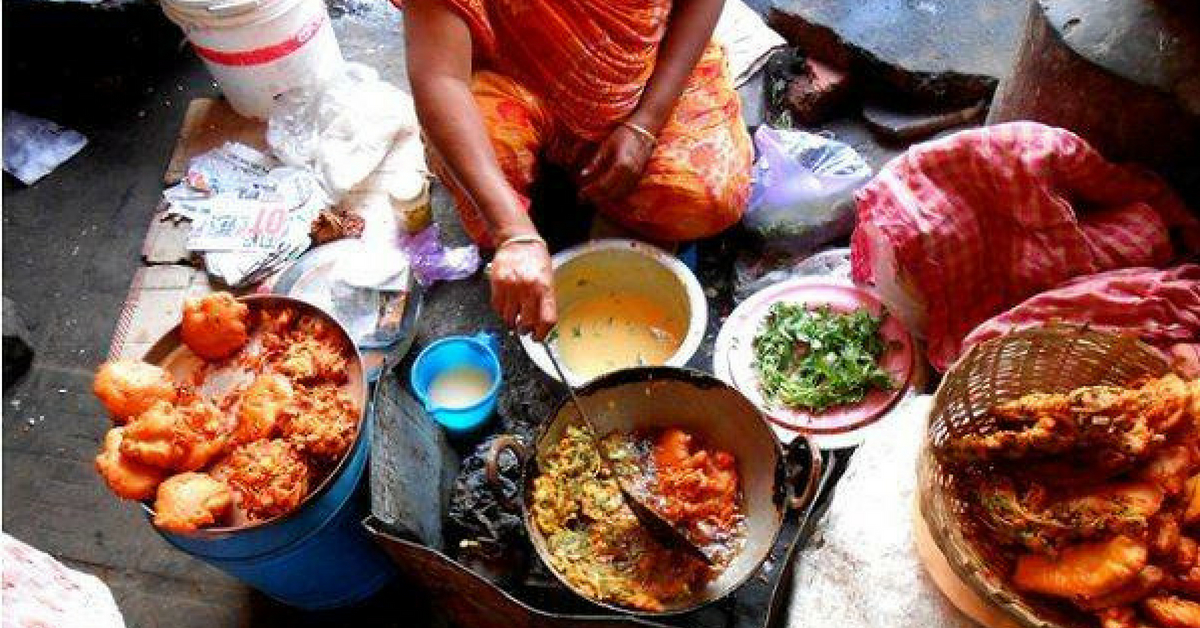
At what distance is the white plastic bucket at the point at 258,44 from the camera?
320 cm

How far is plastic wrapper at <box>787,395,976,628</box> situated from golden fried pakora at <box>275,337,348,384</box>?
1.24 m

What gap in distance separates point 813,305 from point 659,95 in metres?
0.77

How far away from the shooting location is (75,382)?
3191mm

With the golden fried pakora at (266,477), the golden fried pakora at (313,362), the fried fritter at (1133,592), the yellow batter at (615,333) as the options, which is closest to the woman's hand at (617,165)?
the yellow batter at (615,333)

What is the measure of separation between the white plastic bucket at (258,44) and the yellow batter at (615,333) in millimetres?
1428

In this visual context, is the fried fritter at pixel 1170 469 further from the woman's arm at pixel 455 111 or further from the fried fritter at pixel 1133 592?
the woman's arm at pixel 455 111

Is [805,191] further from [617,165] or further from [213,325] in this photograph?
[213,325]

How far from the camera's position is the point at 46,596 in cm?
157

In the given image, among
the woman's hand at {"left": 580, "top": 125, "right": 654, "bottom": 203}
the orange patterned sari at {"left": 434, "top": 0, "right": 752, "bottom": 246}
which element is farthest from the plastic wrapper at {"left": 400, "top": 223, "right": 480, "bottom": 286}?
the woman's hand at {"left": 580, "top": 125, "right": 654, "bottom": 203}

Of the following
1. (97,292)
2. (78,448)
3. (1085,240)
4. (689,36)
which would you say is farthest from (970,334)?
(97,292)

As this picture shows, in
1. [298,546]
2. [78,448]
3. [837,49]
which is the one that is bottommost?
[78,448]

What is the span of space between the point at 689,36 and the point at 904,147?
0.97 m

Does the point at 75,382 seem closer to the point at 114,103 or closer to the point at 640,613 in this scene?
the point at 114,103

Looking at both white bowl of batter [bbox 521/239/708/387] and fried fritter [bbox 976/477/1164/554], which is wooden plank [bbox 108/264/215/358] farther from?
fried fritter [bbox 976/477/1164/554]
